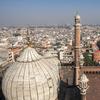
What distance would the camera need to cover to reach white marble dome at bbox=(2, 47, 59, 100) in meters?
7.98

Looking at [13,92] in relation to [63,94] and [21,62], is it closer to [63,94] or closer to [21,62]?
[21,62]

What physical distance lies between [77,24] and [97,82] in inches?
135

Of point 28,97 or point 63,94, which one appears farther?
point 63,94

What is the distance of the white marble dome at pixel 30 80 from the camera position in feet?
26.2

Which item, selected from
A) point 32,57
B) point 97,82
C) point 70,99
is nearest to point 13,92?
point 32,57

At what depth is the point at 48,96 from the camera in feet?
27.2

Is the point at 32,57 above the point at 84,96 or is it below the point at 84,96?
above

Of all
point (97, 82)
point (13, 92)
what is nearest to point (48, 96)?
point (13, 92)

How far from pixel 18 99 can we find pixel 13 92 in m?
0.29

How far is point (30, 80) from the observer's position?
7.98m

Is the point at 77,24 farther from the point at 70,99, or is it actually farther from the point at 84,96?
the point at 84,96

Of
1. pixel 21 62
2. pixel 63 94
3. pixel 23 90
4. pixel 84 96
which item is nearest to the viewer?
pixel 84 96

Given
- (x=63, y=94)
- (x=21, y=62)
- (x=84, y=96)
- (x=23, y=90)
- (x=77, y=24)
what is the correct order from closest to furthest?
1. (x=84, y=96)
2. (x=23, y=90)
3. (x=21, y=62)
4. (x=63, y=94)
5. (x=77, y=24)

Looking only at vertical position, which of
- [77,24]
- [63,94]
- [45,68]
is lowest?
[63,94]
